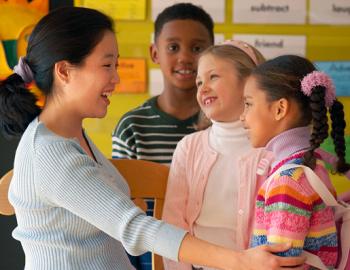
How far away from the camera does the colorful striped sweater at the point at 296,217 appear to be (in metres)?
1.02

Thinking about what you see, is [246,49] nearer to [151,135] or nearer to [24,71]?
[151,135]

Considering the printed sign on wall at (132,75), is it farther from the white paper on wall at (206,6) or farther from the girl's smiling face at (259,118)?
the girl's smiling face at (259,118)

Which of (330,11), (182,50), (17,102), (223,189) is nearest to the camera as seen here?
(17,102)

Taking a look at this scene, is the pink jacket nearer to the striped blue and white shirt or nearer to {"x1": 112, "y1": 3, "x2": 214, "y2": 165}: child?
the striped blue and white shirt

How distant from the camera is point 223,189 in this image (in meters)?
1.41

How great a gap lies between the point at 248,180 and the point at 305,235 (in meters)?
0.35

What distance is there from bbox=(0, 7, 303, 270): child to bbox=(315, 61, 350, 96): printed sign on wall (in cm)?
109

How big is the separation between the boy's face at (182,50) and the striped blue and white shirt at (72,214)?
26.1 inches

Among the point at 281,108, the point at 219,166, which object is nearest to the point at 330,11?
the point at 219,166

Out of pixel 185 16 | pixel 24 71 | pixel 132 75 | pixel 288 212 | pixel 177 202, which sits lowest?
pixel 177 202

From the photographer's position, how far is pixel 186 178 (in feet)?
4.69

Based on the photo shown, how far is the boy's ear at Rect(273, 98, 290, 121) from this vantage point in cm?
116

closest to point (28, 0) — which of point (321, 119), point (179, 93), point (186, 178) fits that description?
point (179, 93)

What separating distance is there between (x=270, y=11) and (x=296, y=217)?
4.12 ft
